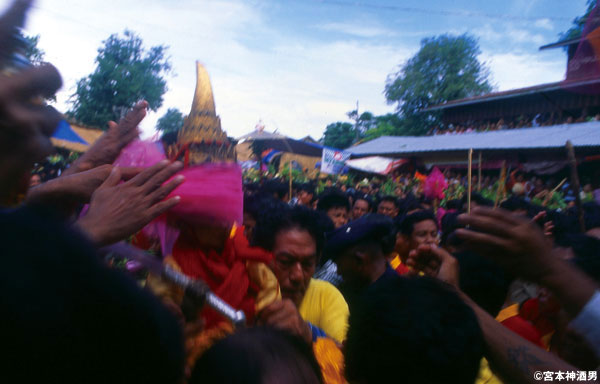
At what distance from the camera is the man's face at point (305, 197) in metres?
7.23

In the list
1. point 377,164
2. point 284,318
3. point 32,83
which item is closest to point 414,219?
point 284,318

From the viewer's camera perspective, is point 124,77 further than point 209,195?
Yes

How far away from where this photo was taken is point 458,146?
21.0 metres

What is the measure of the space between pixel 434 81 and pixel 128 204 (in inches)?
1891

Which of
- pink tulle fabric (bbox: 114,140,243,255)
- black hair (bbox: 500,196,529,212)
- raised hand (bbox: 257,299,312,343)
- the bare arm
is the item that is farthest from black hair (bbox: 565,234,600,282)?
black hair (bbox: 500,196,529,212)

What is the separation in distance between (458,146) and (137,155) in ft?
69.4

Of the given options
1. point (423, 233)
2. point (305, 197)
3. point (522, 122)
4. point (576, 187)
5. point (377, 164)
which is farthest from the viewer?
point (522, 122)

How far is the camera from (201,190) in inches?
64.4

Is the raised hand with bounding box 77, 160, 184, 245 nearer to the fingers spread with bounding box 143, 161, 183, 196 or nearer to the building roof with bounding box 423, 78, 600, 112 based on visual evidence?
the fingers spread with bounding box 143, 161, 183, 196

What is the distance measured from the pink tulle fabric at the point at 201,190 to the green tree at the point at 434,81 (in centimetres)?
4402

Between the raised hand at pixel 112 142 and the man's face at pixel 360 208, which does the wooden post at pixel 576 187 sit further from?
the raised hand at pixel 112 142

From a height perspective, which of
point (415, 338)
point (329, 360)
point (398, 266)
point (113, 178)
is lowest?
point (398, 266)

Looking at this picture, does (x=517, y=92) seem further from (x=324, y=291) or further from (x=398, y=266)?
(x=324, y=291)

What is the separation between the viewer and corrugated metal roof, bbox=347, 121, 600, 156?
16.9 m
